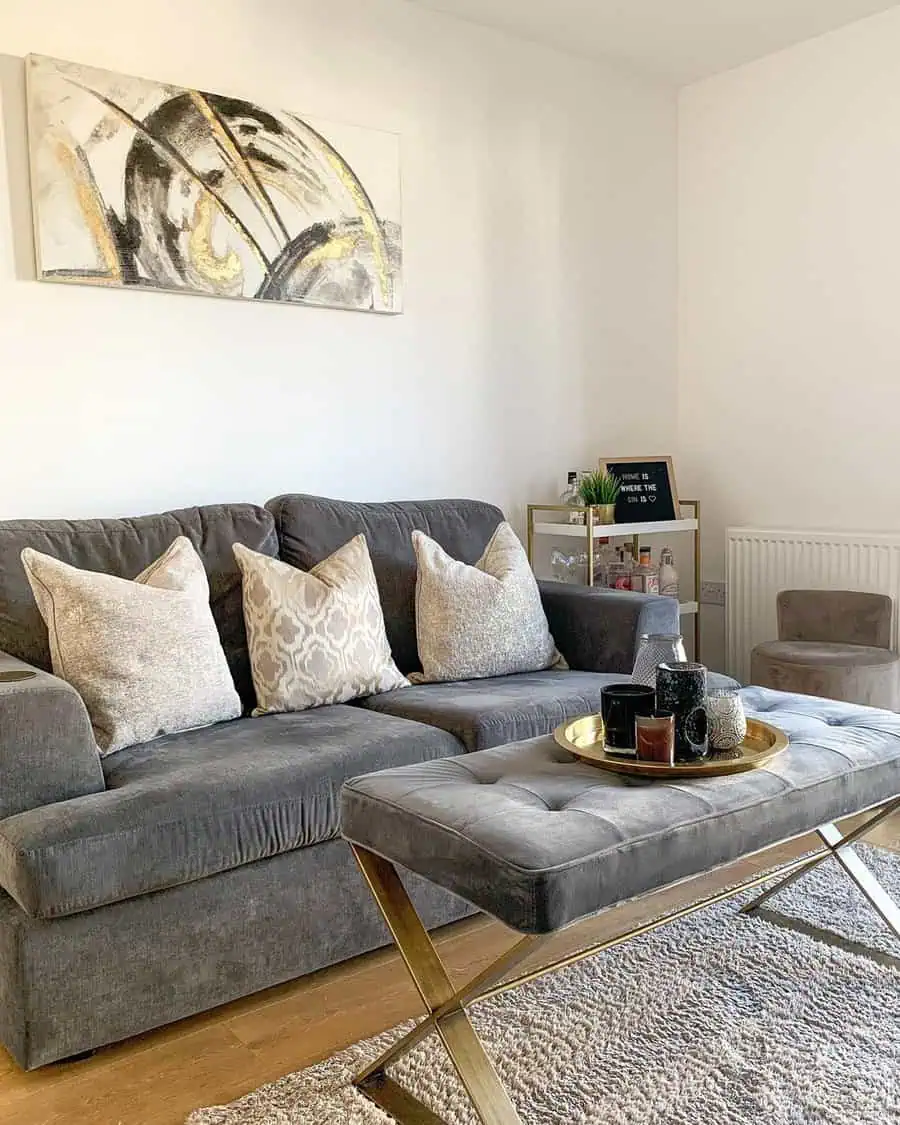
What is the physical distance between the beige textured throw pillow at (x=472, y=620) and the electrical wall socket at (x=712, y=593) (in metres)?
1.47

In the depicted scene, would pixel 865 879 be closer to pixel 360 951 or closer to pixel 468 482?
pixel 360 951

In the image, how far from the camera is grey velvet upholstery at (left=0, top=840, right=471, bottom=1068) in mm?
1824

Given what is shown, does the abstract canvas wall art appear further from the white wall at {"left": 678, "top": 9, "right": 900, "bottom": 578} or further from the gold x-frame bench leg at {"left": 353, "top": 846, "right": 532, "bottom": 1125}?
the gold x-frame bench leg at {"left": 353, "top": 846, "right": 532, "bottom": 1125}

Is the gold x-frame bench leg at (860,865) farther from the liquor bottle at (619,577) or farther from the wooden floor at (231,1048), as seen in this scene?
the liquor bottle at (619,577)

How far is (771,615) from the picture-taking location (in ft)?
13.3

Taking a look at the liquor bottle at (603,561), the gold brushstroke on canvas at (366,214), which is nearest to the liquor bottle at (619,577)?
the liquor bottle at (603,561)

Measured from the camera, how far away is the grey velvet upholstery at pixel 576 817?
4.88ft

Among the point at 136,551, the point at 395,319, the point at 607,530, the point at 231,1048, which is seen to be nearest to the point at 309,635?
the point at 136,551

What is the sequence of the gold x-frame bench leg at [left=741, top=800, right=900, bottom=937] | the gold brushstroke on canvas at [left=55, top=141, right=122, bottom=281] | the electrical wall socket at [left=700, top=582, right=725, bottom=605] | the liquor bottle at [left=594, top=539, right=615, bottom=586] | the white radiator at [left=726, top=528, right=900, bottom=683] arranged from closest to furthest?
the gold x-frame bench leg at [left=741, top=800, right=900, bottom=937]
the gold brushstroke on canvas at [left=55, top=141, right=122, bottom=281]
the white radiator at [left=726, top=528, right=900, bottom=683]
the liquor bottle at [left=594, top=539, right=615, bottom=586]
the electrical wall socket at [left=700, top=582, right=725, bottom=605]

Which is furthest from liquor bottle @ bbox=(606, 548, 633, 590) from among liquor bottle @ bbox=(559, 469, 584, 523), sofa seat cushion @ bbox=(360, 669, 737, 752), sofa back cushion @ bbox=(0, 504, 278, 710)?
sofa back cushion @ bbox=(0, 504, 278, 710)

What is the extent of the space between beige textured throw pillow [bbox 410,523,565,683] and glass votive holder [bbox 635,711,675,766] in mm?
1123

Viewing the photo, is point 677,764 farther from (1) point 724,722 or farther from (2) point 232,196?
(2) point 232,196

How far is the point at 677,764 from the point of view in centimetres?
182

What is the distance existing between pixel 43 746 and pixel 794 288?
126 inches
